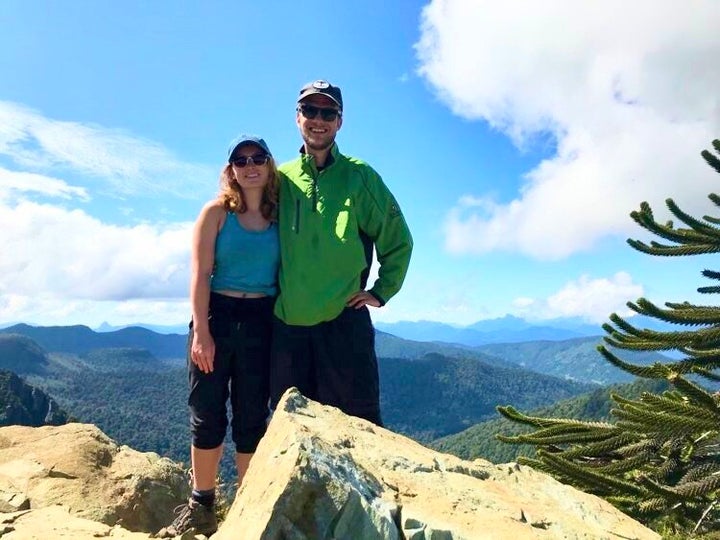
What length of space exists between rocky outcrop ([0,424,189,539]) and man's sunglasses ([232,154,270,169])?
3834mm

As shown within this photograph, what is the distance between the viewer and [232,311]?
5.31 meters

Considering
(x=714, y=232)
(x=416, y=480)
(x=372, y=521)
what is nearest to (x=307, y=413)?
(x=416, y=480)

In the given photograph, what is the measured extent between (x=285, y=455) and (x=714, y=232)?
Result: 23.6 feet

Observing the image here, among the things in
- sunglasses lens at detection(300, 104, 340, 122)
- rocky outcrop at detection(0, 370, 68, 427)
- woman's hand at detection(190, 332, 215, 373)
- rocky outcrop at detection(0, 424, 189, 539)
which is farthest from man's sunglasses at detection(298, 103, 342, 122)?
rocky outcrop at detection(0, 370, 68, 427)

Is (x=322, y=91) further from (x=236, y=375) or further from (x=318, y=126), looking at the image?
(x=236, y=375)

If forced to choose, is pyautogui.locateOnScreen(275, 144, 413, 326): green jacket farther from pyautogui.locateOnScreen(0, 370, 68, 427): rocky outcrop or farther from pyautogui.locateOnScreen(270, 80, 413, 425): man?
pyautogui.locateOnScreen(0, 370, 68, 427): rocky outcrop

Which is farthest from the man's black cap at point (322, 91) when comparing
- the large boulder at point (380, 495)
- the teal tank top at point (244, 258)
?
the large boulder at point (380, 495)

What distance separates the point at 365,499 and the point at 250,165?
3214mm

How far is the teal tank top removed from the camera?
5223 millimetres

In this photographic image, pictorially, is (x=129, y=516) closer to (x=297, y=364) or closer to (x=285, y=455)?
(x=297, y=364)

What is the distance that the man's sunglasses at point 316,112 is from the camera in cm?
539

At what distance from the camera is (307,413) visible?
4145 millimetres

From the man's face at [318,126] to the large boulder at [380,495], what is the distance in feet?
7.75

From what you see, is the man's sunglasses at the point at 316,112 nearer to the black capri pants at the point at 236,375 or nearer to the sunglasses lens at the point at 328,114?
the sunglasses lens at the point at 328,114
